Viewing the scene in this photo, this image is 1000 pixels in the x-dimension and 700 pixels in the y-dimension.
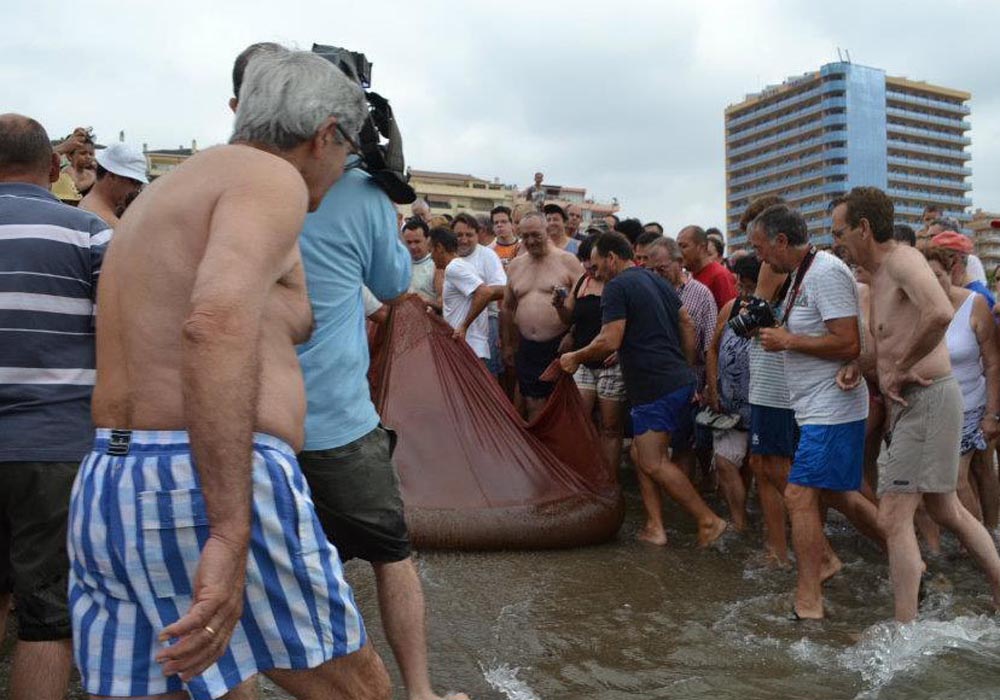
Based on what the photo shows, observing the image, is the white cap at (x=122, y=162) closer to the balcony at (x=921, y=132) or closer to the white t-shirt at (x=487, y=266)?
the white t-shirt at (x=487, y=266)

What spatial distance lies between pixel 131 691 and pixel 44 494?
3.92 feet

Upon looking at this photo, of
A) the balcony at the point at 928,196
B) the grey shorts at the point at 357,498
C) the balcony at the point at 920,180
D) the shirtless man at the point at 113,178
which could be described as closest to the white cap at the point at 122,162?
the shirtless man at the point at 113,178

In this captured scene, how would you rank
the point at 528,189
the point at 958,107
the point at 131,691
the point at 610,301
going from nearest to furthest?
1. the point at 131,691
2. the point at 610,301
3. the point at 528,189
4. the point at 958,107

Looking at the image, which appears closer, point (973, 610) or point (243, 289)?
point (243, 289)

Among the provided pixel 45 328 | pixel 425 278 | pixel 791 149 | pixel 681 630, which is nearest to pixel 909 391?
pixel 681 630

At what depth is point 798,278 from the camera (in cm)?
464

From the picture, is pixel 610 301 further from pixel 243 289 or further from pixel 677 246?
pixel 243 289

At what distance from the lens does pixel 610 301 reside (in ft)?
19.2

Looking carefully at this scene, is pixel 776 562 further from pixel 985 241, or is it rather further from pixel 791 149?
pixel 791 149

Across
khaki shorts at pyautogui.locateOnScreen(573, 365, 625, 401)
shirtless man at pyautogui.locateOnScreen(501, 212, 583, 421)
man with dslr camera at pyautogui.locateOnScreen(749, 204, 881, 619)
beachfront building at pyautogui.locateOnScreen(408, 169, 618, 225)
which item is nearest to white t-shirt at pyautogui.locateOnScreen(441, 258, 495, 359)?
shirtless man at pyautogui.locateOnScreen(501, 212, 583, 421)

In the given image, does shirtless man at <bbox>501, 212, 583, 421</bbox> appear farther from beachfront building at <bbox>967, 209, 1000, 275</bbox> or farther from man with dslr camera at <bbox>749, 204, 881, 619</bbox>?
beachfront building at <bbox>967, 209, 1000, 275</bbox>

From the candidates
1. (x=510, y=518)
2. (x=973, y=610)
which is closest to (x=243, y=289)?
(x=510, y=518)

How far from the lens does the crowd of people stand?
1682mm

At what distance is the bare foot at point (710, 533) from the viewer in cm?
569
